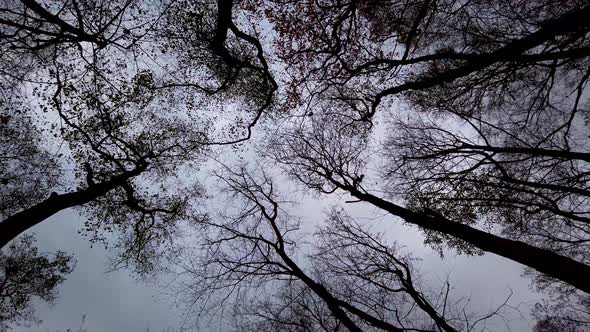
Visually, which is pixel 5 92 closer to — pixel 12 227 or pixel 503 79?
pixel 12 227

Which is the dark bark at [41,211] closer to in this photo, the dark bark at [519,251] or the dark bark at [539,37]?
the dark bark at [519,251]

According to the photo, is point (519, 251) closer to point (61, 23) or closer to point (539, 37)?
point (539, 37)

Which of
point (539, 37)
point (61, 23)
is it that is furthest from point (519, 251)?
point (61, 23)

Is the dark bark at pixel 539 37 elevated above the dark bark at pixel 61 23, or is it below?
below

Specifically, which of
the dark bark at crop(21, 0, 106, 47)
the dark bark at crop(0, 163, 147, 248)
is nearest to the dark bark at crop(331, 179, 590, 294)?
the dark bark at crop(0, 163, 147, 248)

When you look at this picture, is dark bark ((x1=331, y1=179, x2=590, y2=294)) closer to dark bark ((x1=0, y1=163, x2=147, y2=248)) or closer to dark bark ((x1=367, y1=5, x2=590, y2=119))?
dark bark ((x1=367, y1=5, x2=590, y2=119))

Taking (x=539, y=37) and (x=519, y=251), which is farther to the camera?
(x=539, y=37)

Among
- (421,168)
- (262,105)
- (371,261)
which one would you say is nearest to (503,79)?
(421,168)

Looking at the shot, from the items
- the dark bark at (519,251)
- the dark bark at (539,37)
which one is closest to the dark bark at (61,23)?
the dark bark at (519,251)

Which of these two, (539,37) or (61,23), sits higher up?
(61,23)

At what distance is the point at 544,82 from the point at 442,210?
4.29 meters

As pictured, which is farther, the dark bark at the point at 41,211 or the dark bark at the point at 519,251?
the dark bark at the point at 41,211

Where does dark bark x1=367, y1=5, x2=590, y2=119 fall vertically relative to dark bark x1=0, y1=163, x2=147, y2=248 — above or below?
above

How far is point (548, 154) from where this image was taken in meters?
6.82
